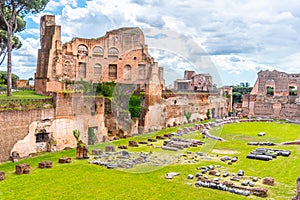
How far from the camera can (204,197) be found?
1250 centimetres

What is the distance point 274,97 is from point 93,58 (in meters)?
28.0

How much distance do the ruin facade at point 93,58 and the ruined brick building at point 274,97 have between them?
1763cm

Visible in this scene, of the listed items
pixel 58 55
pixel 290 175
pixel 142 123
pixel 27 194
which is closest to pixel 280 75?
pixel 142 123

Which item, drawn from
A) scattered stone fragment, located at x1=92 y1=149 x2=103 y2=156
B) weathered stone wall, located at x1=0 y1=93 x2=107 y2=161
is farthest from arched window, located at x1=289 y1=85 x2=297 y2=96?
scattered stone fragment, located at x1=92 y1=149 x2=103 y2=156

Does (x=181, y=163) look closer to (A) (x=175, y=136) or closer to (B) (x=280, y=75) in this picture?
(A) (x=175, y=136)

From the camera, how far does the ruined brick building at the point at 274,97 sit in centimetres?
4538

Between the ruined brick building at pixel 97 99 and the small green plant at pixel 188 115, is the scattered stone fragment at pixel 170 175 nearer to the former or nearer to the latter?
the ruined brick building at pixel 97 99

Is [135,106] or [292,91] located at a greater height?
[292,91]

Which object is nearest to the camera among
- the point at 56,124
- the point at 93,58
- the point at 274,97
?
the point at 56,124

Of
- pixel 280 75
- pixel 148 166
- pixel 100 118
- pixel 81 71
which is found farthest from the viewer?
pixel 280 75

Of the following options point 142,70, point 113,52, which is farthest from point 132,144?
point 113,52

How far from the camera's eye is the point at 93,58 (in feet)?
149

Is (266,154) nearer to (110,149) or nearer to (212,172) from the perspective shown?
(212,172)

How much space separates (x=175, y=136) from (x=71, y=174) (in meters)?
13.7
